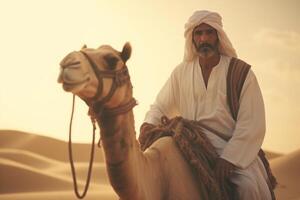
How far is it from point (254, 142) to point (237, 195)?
40cm

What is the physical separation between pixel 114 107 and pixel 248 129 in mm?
1331

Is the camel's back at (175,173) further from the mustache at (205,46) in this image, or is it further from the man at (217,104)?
the mustache at (205,46)

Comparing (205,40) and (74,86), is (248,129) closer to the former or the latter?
(205,40)

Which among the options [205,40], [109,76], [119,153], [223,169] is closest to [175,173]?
[223,169]

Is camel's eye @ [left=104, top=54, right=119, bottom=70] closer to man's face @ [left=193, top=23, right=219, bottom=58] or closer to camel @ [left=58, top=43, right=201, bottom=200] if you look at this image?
camel @ [left=58, top=43, right=201, bottom=200]

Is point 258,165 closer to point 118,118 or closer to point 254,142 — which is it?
point 254,142

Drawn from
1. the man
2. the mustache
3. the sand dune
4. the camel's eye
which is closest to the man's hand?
the man

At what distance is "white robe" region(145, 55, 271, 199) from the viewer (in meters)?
3.88

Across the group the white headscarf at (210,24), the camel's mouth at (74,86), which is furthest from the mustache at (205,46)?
the camel's mouth at (74,86)

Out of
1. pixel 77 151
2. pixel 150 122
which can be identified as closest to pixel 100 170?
pixel 77 151

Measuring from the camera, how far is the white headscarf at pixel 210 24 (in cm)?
426

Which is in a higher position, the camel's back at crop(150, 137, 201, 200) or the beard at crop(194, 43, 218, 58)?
the beard at crop(194, 43, 218, 58)

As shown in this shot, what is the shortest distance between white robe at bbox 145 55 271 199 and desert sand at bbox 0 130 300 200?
1004 cm

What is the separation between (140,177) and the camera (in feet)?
10.2
